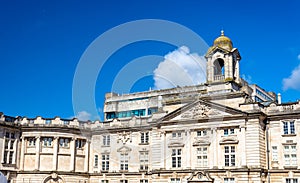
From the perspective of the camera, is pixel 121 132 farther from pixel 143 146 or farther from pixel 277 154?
pixel 277 154

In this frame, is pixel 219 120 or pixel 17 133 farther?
pixel 17 133

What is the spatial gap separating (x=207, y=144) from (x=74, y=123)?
1755 cm

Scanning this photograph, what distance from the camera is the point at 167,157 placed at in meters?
47.2

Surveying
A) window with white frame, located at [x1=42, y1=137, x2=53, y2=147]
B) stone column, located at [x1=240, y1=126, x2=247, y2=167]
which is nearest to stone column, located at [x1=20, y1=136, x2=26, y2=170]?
window with white frame, located at [x1=42, y1=137, x2=53, y2=147]

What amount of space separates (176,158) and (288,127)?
11939 millimetres

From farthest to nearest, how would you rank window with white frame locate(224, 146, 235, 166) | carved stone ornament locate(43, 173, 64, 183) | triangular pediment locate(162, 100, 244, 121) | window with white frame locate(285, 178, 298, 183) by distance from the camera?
carved stone ornament locate(43, 173, 64, 183) < triangular pediment locate(162, 100, 244, 121) < window with white frame locate(224, 146, 235, 166) < window with white frame locate(285, 178, 298, 183)

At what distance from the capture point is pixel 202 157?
45156 mm

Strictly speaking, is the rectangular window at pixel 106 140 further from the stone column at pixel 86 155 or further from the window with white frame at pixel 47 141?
the window with white frame at pixel 47 141

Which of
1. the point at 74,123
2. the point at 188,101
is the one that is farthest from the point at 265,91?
the point at 74,123

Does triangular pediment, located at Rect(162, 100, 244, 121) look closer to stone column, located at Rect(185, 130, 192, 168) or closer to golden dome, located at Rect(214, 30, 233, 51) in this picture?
stone column, located at Rect(185, 130, 192, 168)

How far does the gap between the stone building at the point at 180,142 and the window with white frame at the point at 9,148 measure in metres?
0.11

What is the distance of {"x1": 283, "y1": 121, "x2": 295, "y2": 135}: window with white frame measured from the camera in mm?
42719

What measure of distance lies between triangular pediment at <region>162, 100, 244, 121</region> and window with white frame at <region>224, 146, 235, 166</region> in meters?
3.32

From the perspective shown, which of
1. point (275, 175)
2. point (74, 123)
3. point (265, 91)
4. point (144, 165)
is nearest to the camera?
point (275, 175)
